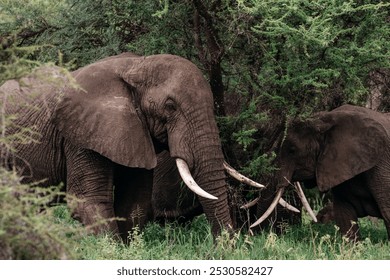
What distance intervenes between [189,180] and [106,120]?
3.00ft

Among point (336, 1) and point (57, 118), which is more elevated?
point (336, 1)

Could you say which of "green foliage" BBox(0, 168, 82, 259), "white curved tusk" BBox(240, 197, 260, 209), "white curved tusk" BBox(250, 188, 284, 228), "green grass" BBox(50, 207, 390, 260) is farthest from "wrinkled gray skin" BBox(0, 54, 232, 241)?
"green foliage" BBox(0, 168, 82, 259)

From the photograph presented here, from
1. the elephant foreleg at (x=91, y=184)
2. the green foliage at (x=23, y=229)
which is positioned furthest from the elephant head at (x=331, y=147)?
the green foliage at (x=23, y=229)

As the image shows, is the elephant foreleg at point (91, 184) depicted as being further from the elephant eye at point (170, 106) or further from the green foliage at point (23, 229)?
the green foliage at point (23, 229)

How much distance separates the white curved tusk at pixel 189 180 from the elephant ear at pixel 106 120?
0.31m

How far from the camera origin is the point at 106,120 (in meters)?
8.94

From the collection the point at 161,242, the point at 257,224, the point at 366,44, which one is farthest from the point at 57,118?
the point at 366,44

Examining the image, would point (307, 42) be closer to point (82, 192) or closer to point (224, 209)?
point (224, 209)

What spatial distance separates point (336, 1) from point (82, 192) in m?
2.75

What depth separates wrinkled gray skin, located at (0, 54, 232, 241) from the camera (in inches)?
346

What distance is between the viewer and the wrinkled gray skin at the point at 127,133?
8789 mm

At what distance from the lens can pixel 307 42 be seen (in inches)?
356

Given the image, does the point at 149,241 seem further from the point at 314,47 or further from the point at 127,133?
the point at 314,47

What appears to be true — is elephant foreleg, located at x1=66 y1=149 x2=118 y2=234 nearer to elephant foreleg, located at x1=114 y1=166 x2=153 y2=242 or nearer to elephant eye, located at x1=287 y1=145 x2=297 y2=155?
elephant foreleg, located at x1=114 y1=166 x2=153 y2=242
